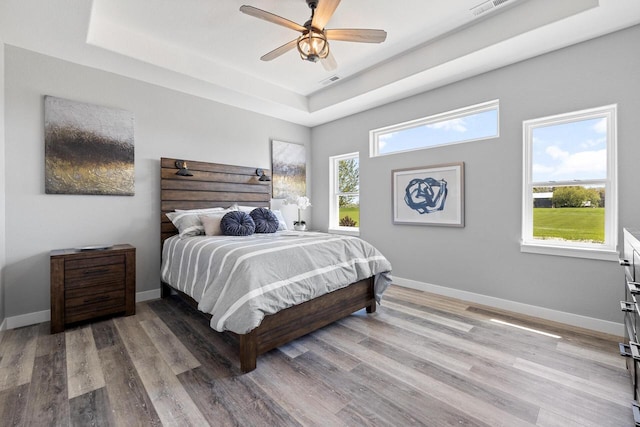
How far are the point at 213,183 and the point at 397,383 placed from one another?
3.33m

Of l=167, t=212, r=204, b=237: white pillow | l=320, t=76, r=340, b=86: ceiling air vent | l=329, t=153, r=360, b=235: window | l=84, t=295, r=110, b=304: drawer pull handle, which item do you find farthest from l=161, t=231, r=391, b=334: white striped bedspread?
l=320, t=76, r=340, b=86: ceiling air vent

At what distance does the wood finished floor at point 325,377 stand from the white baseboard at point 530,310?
14cm

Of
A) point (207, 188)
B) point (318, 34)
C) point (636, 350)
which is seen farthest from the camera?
point (207, 188)

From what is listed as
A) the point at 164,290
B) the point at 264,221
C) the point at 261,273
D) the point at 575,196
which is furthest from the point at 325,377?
the point at 575,196

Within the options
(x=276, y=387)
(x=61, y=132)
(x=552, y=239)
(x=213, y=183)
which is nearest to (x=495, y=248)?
(x=552, y=239)

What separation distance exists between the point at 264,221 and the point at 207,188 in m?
1.04

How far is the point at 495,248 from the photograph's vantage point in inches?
127

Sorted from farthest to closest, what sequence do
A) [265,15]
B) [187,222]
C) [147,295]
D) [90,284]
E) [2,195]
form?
[147,295] < [187,222] < [90,284] < [2,195] < [265,15]

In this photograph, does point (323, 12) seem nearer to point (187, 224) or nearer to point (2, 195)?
point (187, 224)

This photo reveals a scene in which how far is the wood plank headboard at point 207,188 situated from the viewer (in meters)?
3.62

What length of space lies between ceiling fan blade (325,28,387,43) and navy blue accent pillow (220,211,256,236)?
2075 mm

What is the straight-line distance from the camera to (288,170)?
16.5 feet

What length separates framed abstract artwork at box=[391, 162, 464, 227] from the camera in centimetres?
353

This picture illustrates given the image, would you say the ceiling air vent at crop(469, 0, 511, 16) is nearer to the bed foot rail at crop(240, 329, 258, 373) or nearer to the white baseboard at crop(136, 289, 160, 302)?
the bed foot rail at crop(240, 329, 258, 373)
